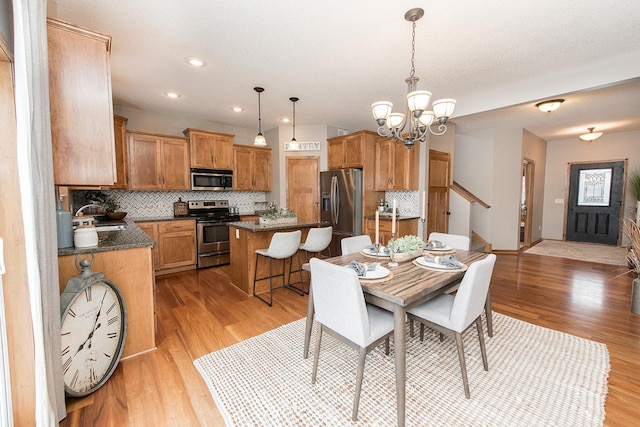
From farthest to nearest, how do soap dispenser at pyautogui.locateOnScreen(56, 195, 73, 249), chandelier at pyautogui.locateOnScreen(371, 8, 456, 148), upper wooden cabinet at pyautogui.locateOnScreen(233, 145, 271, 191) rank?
upper wooden cabinet at pyautogui.locateOnScreen(233, 145, 271, 191) → chandelier at pyautogui.locateOnScreen(371, 8, 456, 148) → soap dispenser at pyautogui.locateOnScreen(56, 195, 73, 249)

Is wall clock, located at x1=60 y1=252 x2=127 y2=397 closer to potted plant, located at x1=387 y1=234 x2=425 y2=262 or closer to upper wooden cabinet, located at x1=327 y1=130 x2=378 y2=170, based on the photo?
potted plant, located at x1=387 y1=234 x2=425 y2=262

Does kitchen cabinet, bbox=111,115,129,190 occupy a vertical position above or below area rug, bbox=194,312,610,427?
above

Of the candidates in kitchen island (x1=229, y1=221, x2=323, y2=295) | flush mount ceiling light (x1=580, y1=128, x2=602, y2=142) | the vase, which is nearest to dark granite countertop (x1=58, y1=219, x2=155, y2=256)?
kitchen island (x1=229, y1=221, x2=323, y2=295)

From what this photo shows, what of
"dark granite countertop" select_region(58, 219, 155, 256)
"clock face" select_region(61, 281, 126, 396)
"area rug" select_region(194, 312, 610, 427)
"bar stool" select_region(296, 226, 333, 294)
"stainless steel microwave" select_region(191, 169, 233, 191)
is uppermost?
"stainless steel microwave" select_region(191, 169, 233, 191)

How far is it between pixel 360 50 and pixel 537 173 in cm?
657

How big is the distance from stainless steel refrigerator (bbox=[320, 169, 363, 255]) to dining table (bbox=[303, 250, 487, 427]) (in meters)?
2.64

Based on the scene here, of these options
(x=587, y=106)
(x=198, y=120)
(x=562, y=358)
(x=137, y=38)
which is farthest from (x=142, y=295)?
(x=587, y=106)

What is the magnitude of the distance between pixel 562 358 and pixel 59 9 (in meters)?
4.71

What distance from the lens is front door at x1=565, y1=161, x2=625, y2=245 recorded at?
636cm

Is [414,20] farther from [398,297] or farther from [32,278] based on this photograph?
[32,278]

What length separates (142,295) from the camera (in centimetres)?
213

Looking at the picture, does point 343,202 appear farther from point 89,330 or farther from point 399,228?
point 89,330

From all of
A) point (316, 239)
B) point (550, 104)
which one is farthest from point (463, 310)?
point (550, 104)

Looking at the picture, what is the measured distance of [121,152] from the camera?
13.2 feet
